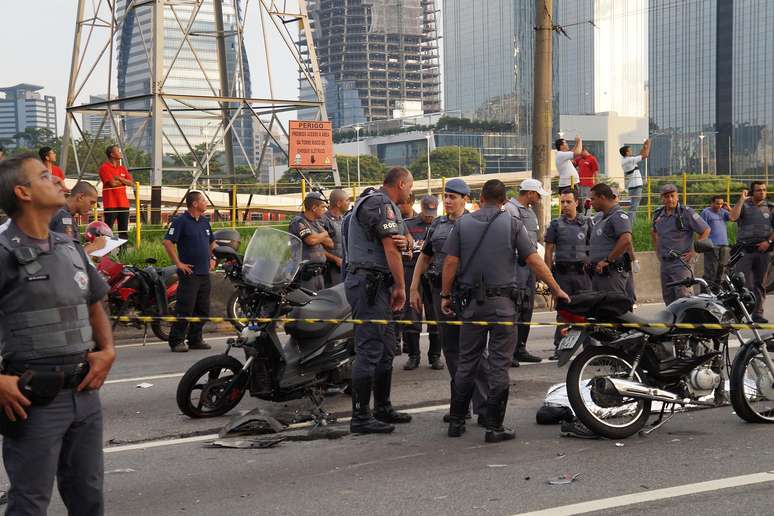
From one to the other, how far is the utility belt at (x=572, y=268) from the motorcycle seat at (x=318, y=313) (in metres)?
3.49

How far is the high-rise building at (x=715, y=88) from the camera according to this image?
161913 mm

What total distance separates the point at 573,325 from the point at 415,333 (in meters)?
3.90

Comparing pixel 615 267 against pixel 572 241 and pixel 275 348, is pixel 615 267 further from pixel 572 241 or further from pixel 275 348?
pixel 275 348

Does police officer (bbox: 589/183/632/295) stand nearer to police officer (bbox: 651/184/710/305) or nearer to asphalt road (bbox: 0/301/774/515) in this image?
police officer (bbox: 651/184/710/305)

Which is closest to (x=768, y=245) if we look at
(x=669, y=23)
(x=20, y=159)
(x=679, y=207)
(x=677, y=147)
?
(x=679, y=207)

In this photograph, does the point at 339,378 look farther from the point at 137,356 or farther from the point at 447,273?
the point at 137,356

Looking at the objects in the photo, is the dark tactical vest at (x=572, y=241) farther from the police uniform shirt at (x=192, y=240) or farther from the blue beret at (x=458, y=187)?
the police uniform shirt at (x=192, y=240)

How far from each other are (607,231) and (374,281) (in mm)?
3860

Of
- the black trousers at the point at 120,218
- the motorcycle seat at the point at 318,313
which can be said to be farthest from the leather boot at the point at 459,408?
the black trousers at the point at 120,218

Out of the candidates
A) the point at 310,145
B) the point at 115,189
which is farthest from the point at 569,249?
the point at 310,145

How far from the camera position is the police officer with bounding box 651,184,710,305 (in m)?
11.7

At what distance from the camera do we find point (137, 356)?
466 inches

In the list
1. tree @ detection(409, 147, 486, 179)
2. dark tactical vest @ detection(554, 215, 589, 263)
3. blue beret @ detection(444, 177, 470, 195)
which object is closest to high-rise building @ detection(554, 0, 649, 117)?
Answer: tree @ detection(409, 147, 486, 179)

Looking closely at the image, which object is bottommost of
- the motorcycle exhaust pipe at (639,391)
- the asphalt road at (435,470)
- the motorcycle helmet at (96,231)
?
the asphalt road at (435,470)
